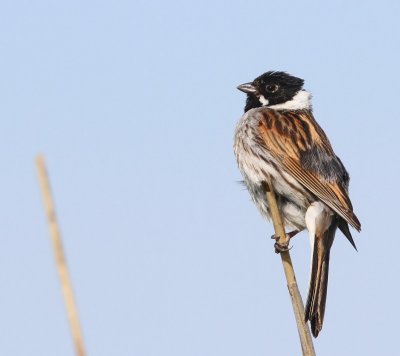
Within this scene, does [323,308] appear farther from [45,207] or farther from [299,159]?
[45,207]

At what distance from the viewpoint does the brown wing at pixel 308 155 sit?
5.48 metres

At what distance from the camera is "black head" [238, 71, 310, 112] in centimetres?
674

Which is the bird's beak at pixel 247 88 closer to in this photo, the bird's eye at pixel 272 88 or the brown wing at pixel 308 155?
the bird's eye at pixel 272 88

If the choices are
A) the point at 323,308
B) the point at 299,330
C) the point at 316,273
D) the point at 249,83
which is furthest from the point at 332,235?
the point at 299,330

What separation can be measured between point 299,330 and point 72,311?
1.16 meters

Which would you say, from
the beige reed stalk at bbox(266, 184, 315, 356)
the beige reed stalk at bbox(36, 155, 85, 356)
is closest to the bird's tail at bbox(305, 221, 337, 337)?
the beige reed stalk at bbox(266, 184, 315, 356)

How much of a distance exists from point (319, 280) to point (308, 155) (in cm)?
124

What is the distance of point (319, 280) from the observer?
15.7ft

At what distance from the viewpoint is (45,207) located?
1.60m

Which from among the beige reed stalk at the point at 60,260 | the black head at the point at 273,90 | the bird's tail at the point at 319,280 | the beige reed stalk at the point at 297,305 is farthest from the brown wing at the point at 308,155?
the beige reed stalk at the point at 60,260

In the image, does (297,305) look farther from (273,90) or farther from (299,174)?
(273,90)

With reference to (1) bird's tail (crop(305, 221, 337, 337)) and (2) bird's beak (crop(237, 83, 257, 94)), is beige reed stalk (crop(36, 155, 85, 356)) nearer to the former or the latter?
(1) bird's tail (crop(305, 221, 337, 337))

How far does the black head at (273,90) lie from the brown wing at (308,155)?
0.50 metres

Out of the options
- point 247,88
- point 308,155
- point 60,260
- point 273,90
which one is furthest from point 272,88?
point 60,260
